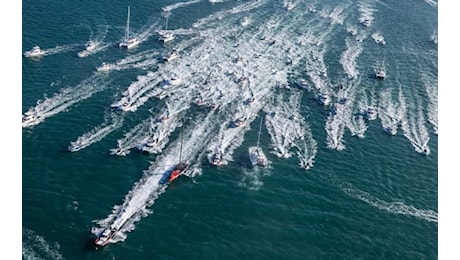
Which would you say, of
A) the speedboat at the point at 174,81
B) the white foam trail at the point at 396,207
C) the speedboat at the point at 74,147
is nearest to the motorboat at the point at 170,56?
the speedboat at the point at 174,81

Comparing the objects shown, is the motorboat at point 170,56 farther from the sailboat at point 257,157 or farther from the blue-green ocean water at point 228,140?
the sailboat at point 257,157

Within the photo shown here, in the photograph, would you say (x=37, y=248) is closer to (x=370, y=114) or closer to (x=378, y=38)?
(x=370, y=114)

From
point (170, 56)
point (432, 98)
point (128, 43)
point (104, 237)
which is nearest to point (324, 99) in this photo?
point (432, 98)

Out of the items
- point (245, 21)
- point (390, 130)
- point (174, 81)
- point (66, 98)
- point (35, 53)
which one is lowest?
point (390, 130)

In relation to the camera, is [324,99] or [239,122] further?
[324,99]

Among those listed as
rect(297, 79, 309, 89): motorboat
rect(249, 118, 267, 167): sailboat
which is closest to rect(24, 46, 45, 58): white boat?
rect(249, 118, 267, 167): sailboat

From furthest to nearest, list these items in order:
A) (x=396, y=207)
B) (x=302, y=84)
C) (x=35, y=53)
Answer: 1. (x=35, y=53)
2. (x=302, y=84)
3. (x=396, y=207)
